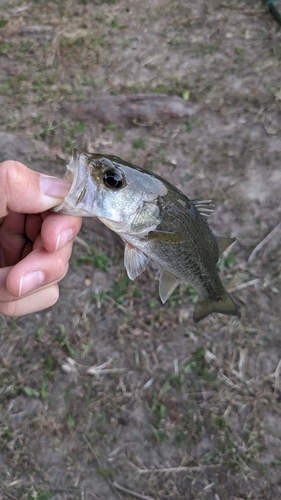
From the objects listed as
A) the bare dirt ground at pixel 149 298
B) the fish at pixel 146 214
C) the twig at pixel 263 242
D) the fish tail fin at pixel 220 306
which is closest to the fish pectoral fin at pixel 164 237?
the fish at pixel 146 214

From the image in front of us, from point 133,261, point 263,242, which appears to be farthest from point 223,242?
point 263,242

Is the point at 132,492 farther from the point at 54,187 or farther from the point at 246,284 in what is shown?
the point at 54,187

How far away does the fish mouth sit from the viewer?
1.65 metres

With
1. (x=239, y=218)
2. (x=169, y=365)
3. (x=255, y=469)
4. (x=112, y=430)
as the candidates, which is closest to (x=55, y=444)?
(x=112, y=430)

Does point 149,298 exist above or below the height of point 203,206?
below

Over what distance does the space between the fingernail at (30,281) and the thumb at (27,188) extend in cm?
29

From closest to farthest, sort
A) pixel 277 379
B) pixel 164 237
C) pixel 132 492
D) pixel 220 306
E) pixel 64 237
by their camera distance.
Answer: pixel 64 237
pixel 164 237
pixel 220 306
pixel 132 492
pixel 277 379

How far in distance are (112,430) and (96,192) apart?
1947 mm

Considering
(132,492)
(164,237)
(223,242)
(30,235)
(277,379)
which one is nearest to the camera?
(164,237)

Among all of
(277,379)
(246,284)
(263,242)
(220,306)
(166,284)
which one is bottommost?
(277,379)

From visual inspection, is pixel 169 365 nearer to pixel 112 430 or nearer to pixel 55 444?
pixel 112 430

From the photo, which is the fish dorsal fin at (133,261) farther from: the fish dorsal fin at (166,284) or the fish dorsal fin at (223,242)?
the fish dorsal fin at (223,242)

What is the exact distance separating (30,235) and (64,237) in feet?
1.37

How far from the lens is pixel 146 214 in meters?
1.85
